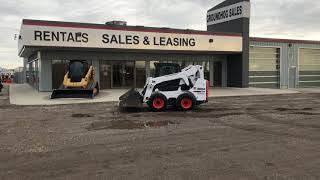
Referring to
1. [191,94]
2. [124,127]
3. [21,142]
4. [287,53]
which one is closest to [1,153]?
[21,142]

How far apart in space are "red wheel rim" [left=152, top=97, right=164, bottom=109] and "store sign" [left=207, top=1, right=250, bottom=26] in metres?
17.9

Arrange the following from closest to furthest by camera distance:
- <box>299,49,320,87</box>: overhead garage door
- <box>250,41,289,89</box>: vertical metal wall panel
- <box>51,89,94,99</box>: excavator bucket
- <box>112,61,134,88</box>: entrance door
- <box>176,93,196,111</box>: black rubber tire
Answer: <box>176,93,196,111</box>: black rubber tire < <box>51,89,94,99</box>: excavator bucket < <box>112,61,134,88</box>: entrance door < <box>250,41,289,89</box>: vertical metal wall panel < <box>299,49,320,87</box>: overhead garage door

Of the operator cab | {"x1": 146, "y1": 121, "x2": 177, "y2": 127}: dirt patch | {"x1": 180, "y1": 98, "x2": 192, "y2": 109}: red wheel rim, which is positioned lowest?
{"x1": 146, "y1": 121, "x2": 177, "y2": 127}: dirt patch

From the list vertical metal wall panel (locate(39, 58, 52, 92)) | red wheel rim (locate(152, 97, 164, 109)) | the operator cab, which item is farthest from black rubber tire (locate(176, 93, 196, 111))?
vertical metal wall panel (locate(39, 58, 52, 92))

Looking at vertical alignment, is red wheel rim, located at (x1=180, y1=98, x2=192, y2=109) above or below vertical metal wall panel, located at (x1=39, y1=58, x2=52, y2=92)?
below

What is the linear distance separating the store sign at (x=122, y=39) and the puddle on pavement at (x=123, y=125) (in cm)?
1343

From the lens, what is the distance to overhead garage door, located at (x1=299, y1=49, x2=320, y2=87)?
38.2 m

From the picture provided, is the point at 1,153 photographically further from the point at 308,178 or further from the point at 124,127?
the point at 308,178

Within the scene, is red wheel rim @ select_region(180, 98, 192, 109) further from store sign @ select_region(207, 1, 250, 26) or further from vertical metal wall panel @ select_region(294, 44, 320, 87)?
vertical metal wall panel @ select_region(294, 44, 320, 87)

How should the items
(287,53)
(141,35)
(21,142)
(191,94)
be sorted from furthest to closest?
(287,53) < (141,35) < (191,94) < (21,142)

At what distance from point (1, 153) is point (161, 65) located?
9.95 meters

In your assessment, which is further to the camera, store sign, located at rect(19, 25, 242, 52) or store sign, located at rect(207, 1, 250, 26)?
store sign, located at rect(207, 1, 250, 26)

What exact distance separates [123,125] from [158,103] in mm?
4224

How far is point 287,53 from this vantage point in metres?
36.8
